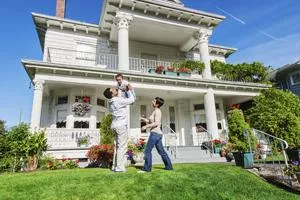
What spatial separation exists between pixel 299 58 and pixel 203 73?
1053 cm

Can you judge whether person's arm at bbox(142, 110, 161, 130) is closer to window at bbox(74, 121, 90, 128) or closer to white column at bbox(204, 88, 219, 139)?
window at bbox(74, 121, 90, 128)

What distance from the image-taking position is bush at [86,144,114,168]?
314 inches

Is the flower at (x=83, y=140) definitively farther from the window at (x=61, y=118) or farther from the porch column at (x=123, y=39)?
the porch column at (x=123, y=39)

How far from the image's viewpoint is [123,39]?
463 inches

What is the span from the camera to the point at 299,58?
720 inches

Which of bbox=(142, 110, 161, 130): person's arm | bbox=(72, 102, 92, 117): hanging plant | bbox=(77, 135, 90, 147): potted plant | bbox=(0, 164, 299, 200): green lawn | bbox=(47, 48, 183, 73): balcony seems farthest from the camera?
bbox=(47, 48, 183, 73): balcony

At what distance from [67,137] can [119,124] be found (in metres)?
5.73

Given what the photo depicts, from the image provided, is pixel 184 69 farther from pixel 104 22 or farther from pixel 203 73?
pixel 104 22

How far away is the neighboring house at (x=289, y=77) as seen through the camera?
18391 mm

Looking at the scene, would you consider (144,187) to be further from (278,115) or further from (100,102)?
(278,115)

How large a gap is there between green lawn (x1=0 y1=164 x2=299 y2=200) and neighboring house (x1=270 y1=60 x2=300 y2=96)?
16.6 metres

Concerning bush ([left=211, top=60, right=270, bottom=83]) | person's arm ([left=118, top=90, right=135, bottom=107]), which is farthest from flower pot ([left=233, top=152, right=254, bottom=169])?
bush ([left=211, top=60, right=270, bottom=83])

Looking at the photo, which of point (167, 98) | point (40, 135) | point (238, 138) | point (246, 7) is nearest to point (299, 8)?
point (246, 7)

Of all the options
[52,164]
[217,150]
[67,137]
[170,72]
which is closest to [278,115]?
[217,150]
